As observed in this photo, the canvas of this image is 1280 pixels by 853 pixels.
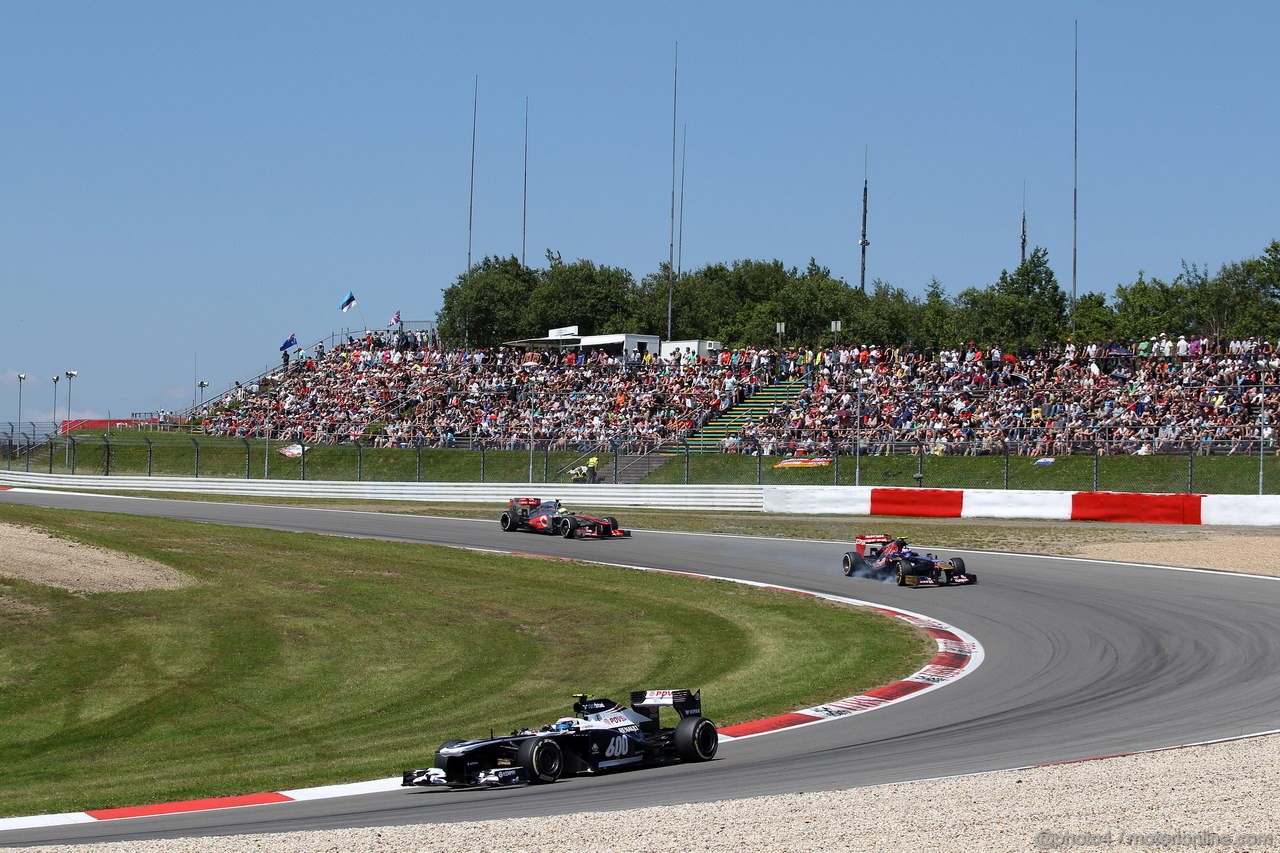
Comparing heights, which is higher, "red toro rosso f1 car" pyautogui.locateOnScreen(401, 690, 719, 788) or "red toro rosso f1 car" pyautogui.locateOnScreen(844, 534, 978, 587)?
"red toro rosso f1 car" pyautogui.locateOnScreen(844, 534, 978, 587)

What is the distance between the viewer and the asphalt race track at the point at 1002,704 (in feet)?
32.8

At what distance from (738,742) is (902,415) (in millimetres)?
34077

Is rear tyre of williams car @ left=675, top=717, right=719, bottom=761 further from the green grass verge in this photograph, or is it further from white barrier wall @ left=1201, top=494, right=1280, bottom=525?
white barrier wall @ left=1201, top=494, right=1280, bottom=525

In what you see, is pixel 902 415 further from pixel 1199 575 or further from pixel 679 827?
pixel 679 827

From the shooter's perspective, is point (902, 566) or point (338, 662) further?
point (902, 566)

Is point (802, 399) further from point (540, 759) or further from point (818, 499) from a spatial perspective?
point (540, 759)

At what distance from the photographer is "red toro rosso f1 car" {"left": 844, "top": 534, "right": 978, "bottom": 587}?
24.3 meters

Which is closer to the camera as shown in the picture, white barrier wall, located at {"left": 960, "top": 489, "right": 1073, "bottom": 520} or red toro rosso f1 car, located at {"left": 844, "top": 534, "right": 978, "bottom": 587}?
red toro rosso f1 car, located at {"left": 844, "top": 534, "right": 978, "bottom": 587}

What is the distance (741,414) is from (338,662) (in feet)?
116

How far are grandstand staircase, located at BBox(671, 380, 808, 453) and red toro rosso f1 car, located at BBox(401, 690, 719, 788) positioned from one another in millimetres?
35307

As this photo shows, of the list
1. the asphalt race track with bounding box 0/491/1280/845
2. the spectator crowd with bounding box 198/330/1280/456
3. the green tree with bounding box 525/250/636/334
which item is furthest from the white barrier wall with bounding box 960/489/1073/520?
the green tree with bounding box 525/250/636/334

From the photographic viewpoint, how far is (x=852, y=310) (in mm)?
99750

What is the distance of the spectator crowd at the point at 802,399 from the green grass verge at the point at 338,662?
65.8ft

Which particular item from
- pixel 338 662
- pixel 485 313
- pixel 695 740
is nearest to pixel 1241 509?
pixel 338 662
